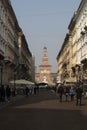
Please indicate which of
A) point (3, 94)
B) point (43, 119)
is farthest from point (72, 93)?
point (43, 119)

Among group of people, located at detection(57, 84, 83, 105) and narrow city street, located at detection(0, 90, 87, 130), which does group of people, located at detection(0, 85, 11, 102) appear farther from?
narrow city street, located at detection(0, 90, 87, 130)

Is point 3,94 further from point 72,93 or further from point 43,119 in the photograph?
point 43,119

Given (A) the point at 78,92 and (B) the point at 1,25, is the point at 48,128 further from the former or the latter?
(B) the point at 1,25

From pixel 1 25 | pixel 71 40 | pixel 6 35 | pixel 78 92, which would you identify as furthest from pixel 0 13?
pixel 71 40

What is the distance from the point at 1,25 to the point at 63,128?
6235 cm

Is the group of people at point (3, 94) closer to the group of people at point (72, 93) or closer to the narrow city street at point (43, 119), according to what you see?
the group of people at point (72, 93)

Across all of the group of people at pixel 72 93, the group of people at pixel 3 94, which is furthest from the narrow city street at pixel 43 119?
the group of people at pixel 3 94

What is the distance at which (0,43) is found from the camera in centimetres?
8119

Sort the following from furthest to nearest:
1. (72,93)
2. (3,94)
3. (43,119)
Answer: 1. (72,93)
2. (3,94)
3. (43,119)

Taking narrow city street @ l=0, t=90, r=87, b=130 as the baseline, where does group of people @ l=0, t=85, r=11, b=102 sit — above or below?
above

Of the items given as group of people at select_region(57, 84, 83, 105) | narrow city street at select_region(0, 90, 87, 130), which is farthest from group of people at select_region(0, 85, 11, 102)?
narrow city street at select_region(0, 90, 87, 130)

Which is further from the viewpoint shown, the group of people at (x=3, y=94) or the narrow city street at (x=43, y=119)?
the group of people at (x=3, y=94)

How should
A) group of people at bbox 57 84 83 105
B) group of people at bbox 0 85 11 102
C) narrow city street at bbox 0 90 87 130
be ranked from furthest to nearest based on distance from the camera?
group of people at bbox 0 85 11 102, group of people at bbox 57 84 83 105, narrow city street at bbox 0 90 87 130

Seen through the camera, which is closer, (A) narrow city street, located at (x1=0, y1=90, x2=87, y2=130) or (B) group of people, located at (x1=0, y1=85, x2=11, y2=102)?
(A) narrow city street, located at (x1=0, y1=90, x2=87, y2=130)
